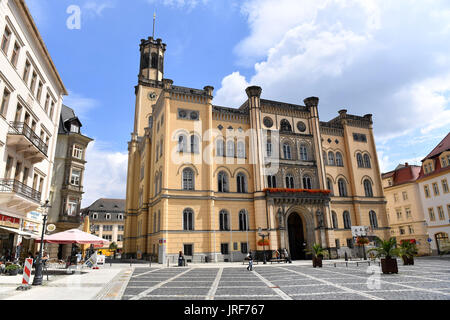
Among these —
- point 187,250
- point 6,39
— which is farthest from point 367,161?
point 6,39

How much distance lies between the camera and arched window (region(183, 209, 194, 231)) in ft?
109

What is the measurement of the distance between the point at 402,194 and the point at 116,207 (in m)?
69.2

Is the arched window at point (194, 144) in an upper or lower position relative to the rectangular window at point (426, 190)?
upper

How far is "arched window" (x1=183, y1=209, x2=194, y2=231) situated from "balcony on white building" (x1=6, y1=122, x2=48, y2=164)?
1580 centimetres

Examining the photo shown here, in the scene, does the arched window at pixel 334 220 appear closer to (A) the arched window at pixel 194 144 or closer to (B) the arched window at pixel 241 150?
(B) the arched window at pixel 241 150

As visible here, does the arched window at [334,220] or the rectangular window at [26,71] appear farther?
the arched window at [334,220]

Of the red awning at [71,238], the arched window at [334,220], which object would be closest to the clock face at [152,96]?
the arched window at [334,220]

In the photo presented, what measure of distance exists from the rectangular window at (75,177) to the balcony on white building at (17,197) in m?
12.5

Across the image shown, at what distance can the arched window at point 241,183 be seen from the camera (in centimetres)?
3741

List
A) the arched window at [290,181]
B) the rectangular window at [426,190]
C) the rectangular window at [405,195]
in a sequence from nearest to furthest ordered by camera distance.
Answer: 1. the arched window at [290,181]
2. the rectangular window at [426,190]
3. the rectangular window at [405,195]

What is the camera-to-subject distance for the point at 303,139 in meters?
42.1

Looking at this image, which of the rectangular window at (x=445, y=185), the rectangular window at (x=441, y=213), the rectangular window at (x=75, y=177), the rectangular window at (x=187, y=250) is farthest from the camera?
the rectangular window at (x=441, y=213)

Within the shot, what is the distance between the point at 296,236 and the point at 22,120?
3306 cm

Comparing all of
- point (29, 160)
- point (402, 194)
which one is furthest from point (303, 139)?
point (29, 160)
